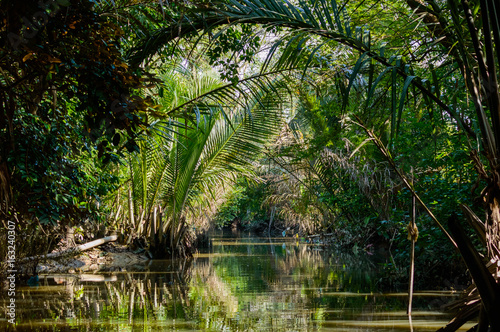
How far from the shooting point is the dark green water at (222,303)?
4.54 meters

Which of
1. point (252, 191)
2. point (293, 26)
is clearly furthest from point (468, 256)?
point (252, 191)

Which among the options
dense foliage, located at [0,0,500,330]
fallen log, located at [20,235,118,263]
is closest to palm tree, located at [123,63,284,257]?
dense foliage, located at [0,0,500,330]

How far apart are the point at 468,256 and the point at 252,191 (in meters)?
24.0

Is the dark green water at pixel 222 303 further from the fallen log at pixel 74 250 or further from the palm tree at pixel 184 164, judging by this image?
the palm tree at pixel 184 164

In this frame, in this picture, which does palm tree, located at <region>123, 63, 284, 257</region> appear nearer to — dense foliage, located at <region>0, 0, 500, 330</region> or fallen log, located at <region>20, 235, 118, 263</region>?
dense foliage, located at <region>0, 0, 500, 330</region>

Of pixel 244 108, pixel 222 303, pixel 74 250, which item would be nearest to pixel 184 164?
pixel 74 250

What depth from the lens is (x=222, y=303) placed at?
Answer: 581 centimetres

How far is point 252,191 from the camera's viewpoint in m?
26.4

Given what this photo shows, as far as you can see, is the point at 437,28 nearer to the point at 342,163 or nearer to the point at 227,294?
the point at 227,294

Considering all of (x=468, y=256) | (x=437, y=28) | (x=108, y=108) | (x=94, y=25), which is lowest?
(x=468, y=256)

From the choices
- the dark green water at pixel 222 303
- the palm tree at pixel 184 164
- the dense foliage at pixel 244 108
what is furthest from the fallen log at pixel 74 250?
the palm tree at pixel 184 164

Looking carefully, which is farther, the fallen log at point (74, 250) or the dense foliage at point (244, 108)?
the fallen log at point (74, 250)

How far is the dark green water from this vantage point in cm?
454

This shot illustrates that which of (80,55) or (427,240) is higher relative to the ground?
(80,55)
